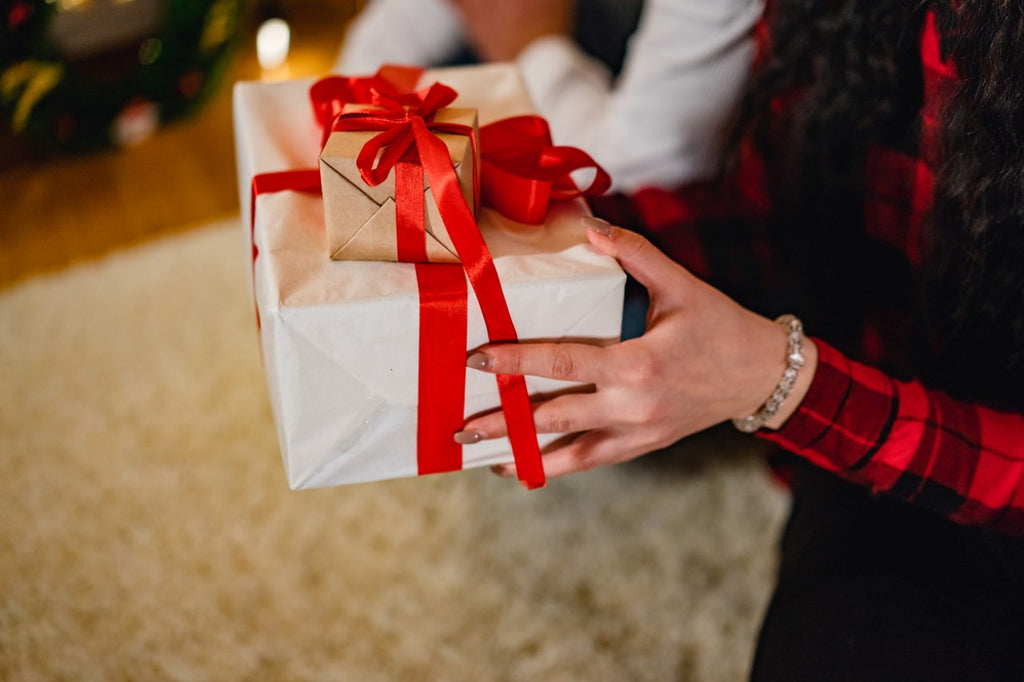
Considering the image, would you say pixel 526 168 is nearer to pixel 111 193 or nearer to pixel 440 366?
pixel 440 366

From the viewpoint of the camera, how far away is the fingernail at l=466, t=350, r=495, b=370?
57 centimetres

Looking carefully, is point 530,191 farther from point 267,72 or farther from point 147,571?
point 267,72

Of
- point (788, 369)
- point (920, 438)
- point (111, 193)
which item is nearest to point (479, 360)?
point (788, 369)

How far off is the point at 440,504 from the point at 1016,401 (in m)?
0.66

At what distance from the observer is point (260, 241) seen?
1.96 ft

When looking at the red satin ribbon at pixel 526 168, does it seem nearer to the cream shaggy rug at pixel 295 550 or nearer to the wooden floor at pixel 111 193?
the cream shaggy rug at pixel 295 550

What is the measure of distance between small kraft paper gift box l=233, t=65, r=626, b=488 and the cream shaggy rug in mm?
368

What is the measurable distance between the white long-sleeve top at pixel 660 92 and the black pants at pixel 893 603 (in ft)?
1.51

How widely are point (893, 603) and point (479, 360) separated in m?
0.43

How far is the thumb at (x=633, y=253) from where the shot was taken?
0.59 meters

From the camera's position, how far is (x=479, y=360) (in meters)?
0.57

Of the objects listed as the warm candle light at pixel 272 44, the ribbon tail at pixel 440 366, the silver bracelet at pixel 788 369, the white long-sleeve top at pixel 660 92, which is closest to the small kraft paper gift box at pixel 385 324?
Result: the ribbon tail at pixel 440 366

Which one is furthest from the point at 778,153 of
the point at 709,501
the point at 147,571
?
the point at 147,571

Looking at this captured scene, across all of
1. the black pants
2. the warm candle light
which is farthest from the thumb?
the warm candle light
